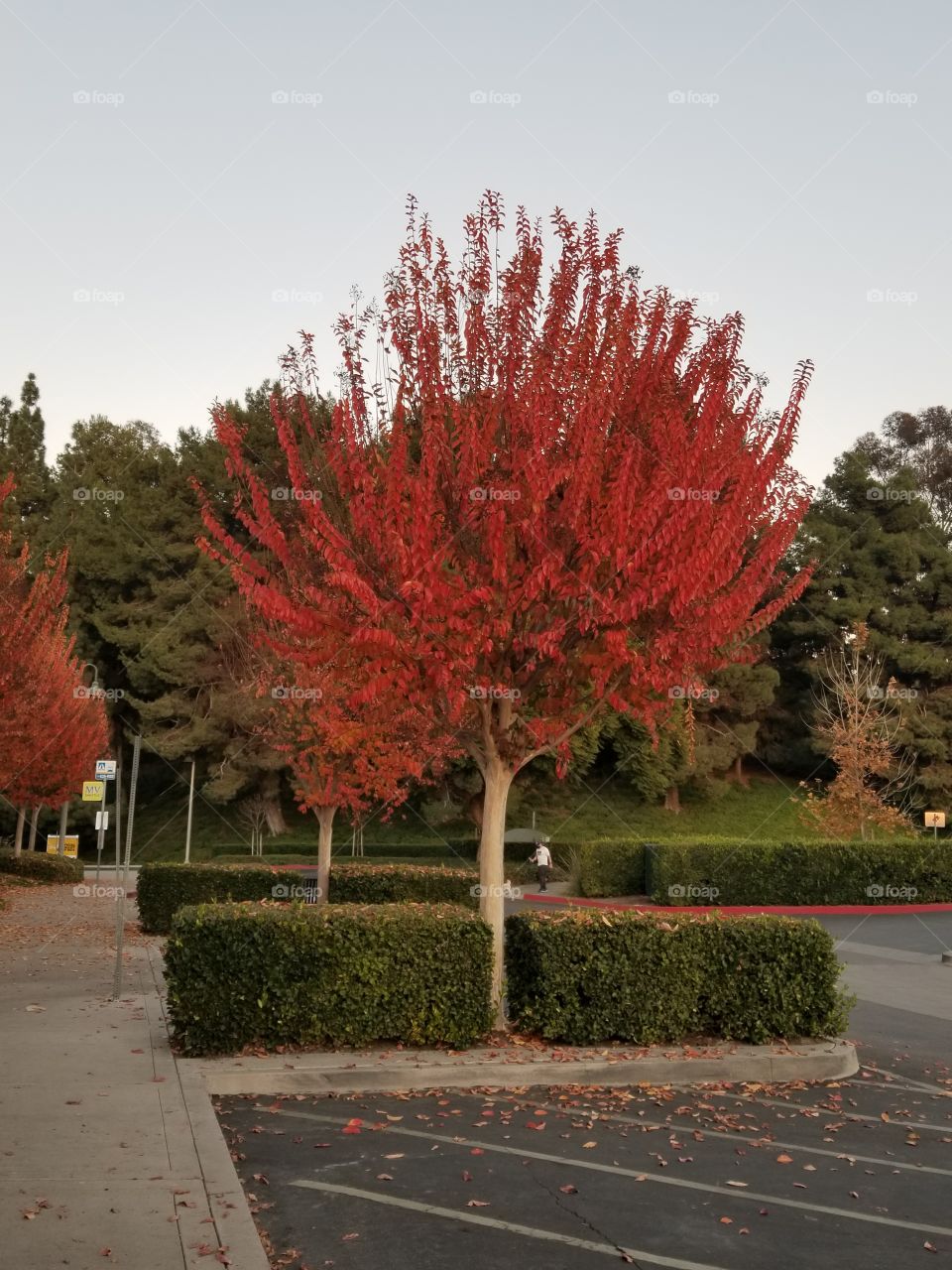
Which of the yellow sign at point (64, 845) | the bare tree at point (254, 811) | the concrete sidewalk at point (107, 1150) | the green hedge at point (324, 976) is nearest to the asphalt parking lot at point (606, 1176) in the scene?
the concrete sidewalk at point (107, 1150)

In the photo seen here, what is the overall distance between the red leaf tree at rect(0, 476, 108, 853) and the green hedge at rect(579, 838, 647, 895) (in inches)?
546

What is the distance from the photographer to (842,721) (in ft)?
128

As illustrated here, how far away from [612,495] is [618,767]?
134ft

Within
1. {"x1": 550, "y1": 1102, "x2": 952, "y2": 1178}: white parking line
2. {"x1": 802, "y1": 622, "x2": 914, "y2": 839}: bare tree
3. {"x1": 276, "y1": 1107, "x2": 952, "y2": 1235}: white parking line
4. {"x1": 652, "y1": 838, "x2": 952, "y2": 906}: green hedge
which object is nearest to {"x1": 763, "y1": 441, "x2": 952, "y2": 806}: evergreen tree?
{"x1": 802, "y1": 622, "x2": 914, "y2": 839}: bare tree

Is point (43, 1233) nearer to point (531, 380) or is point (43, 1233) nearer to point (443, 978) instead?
point (443, 978)

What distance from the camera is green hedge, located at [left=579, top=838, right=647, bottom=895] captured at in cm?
2906

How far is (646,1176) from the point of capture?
6648 millimetres

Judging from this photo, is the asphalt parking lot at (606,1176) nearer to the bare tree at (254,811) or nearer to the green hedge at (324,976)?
the green hedge at (324,976)

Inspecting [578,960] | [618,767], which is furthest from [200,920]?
[618,767]

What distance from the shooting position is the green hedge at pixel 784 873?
2755 cm

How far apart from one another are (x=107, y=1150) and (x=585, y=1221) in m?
2.76

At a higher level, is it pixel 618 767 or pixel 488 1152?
pixel 618 767

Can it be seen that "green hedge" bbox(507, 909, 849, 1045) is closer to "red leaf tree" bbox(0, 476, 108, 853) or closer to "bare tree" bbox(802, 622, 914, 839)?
"red leaf tree" bbox(0, 476, 108, 853)

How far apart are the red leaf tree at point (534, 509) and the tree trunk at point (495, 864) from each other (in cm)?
2
